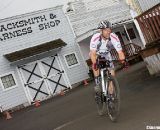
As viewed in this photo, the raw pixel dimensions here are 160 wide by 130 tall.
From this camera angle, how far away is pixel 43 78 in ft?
94.5

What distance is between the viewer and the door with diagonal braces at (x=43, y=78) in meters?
28.1

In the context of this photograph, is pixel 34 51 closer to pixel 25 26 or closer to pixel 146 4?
pixel 25 26

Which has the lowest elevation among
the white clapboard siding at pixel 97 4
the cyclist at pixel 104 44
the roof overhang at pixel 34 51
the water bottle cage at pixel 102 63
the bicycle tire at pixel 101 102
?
the bicycle tire at pixel 101 102

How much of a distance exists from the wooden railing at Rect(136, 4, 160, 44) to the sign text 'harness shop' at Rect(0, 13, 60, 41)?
1474 cm

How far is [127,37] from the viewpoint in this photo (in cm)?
3584

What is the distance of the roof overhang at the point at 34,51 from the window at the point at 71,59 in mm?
1171

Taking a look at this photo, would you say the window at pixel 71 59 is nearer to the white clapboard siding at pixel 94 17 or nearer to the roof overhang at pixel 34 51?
the roof overhang at pixel 34 51

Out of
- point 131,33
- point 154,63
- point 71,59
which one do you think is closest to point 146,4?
point 154,63

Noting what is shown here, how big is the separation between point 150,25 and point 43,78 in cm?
1485

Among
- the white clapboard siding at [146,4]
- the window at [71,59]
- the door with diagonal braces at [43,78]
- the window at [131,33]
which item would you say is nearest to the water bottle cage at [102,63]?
the white clapboard siding at [146,4]

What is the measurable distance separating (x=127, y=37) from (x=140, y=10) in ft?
61.0

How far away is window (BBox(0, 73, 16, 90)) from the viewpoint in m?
27.2

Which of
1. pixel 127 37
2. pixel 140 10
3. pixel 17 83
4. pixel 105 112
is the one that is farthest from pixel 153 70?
pixel 127 37

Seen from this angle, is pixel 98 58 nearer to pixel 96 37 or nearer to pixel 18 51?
pixel 96 37
